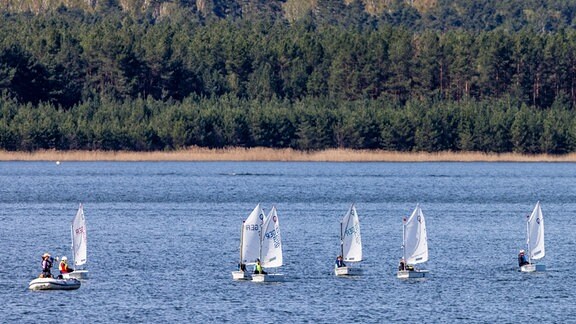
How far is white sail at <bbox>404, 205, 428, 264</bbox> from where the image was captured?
190ft

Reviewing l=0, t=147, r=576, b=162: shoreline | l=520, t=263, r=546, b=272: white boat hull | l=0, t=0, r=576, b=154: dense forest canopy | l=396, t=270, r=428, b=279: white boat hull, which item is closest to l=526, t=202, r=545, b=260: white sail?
l=520, t=263, r=546, b=272: white boat hull

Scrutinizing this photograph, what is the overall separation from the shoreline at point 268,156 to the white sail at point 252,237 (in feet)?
323

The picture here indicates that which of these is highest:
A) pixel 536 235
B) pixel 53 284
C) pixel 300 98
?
pixel 300 98

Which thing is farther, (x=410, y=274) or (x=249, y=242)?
(x=410, y=274)

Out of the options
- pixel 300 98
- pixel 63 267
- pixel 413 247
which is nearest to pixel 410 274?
pixel 413 247

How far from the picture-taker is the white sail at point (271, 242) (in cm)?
5650

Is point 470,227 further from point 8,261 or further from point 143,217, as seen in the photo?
point 8,261

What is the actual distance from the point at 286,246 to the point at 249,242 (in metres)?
13.8

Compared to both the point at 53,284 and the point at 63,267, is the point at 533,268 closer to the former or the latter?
the point at 63,267

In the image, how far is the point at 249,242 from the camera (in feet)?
184

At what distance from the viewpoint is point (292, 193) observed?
108750 millimetres

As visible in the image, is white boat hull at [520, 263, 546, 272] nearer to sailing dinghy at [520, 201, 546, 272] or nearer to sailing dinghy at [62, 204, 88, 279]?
sailing dinghy at [520, 201, 546, 272]

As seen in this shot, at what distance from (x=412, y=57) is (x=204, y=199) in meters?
101

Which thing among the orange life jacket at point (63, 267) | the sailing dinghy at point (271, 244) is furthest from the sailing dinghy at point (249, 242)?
the orange life jacket at point (63, 267)
